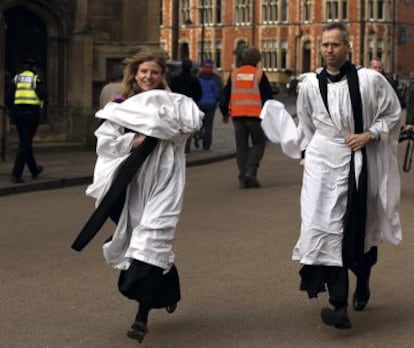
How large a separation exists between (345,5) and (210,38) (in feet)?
45.6

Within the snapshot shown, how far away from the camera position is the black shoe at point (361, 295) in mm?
7262

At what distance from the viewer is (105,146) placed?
257 inches

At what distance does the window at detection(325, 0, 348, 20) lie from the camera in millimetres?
82250

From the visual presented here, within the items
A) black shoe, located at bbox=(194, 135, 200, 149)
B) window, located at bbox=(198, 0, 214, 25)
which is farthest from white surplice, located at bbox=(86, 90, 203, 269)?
window, located at bbox=(198, 0, 214, 25)

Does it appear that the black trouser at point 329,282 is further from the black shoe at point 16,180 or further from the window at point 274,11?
the window at point 274,11

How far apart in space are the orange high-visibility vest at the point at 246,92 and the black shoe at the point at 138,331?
8982mm

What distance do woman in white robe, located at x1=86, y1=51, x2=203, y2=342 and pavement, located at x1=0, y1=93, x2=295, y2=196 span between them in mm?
8007

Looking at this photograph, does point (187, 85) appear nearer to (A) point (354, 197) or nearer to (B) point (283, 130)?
(B) point (283, 130)

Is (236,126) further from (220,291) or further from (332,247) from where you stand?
(332,247)

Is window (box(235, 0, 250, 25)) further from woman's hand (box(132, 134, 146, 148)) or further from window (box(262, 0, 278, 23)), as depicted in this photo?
woman's hand (box(132, 134, 146, 148))

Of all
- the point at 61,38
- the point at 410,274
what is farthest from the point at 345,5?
the point at 410,274

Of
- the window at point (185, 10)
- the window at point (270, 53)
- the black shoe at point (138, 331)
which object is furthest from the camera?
the window at point (185, 10)

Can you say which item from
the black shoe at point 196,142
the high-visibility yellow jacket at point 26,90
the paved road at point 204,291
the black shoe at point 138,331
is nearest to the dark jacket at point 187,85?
the black shoe at point 196,142

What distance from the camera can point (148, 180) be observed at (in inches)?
255
